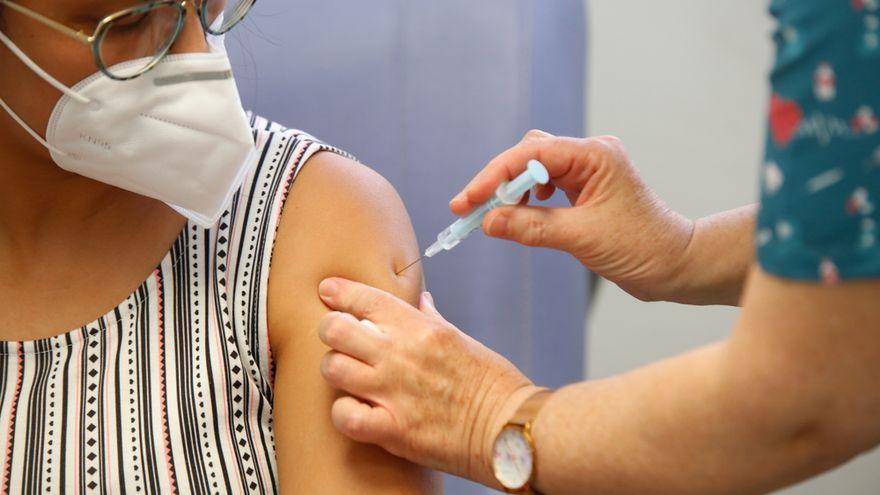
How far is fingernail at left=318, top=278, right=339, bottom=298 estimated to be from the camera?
1.23 metres

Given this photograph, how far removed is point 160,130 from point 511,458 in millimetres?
593

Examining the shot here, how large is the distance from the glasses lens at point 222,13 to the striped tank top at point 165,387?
25cm

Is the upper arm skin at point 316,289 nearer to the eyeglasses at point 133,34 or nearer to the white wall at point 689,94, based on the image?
the eyeglasses at point 133,34

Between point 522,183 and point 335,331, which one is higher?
point 522,183

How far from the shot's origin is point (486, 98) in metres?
1.62

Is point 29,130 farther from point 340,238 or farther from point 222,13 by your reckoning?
point 340,238

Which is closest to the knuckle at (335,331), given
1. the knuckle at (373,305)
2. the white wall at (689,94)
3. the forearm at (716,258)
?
the knuckle at (373,305)

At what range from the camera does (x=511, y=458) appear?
1.03 meters

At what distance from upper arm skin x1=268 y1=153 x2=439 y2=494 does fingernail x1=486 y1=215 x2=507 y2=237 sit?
165mm

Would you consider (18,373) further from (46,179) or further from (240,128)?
(240,128)

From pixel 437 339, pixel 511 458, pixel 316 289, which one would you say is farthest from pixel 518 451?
pixel 316 289

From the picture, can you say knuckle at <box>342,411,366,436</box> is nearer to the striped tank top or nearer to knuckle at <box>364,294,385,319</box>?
knuckle at <box>364,294,385,319</box>

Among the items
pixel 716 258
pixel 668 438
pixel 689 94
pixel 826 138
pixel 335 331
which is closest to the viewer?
pixel 826 138

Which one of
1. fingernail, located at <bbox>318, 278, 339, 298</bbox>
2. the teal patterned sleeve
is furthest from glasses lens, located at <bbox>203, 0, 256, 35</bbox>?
the teal patterned sleeve
